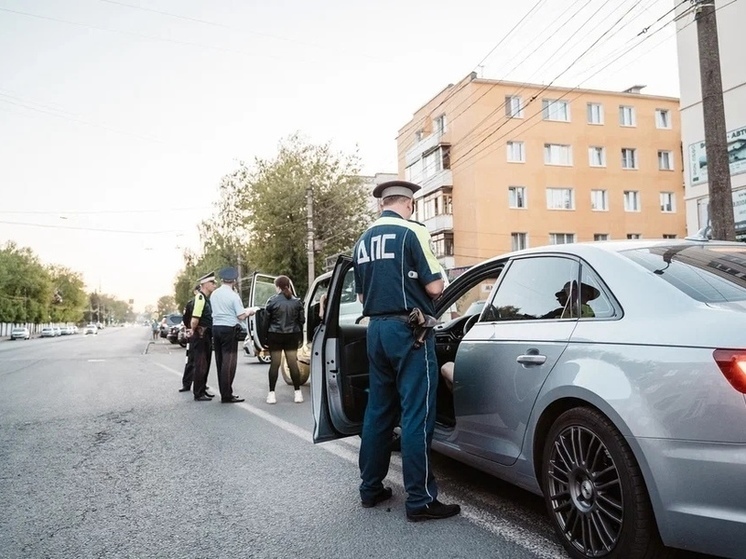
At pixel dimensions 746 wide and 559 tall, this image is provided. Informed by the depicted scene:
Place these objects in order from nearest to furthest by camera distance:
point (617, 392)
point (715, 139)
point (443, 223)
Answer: point (617, 392) < point (715, 139) < point (443, 223)

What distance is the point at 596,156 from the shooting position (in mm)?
37750

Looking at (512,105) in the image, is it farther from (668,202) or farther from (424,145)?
(668,202)

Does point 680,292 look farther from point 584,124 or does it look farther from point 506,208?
point 584,124

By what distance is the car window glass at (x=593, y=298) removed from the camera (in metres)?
2.94

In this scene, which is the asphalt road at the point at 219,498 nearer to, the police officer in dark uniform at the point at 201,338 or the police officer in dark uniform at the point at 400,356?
the police officer in dark uniform at the point at 400,356

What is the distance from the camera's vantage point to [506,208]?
118 ft

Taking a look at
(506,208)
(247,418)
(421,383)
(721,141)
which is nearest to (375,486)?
(421,383)

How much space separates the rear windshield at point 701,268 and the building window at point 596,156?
36.8 meters

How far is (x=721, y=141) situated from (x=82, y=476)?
28.8 ft

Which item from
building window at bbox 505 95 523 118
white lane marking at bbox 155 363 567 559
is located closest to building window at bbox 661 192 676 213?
building window at bbox 505 95 523 118

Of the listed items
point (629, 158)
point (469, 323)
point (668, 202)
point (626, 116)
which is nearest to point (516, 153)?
point (629, 158)

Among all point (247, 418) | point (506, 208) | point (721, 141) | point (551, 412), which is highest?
point (506, 208)

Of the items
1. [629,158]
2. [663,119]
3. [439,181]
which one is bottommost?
[439,181]

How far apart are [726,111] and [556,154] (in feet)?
70.4
